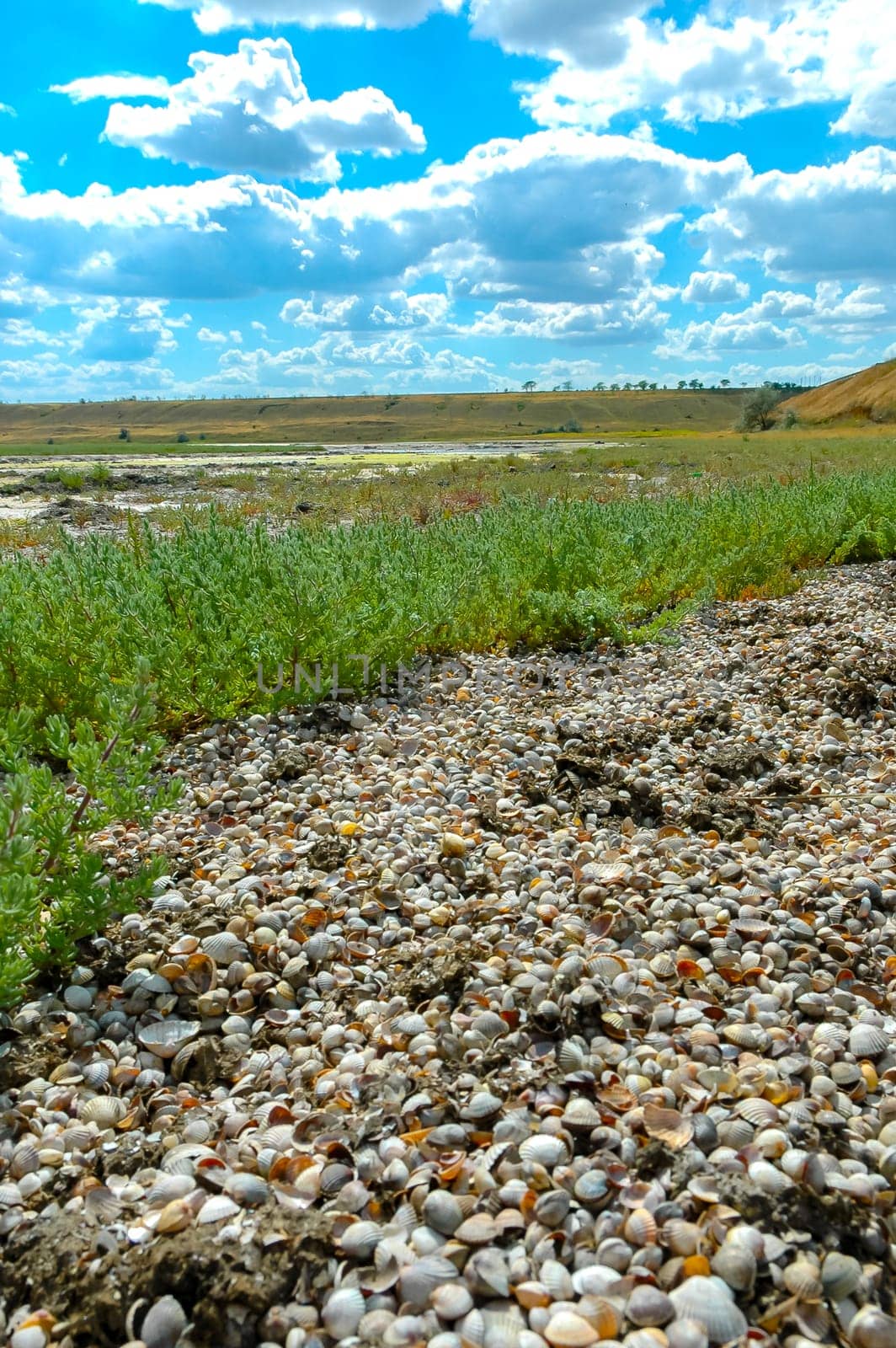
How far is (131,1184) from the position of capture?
203cm

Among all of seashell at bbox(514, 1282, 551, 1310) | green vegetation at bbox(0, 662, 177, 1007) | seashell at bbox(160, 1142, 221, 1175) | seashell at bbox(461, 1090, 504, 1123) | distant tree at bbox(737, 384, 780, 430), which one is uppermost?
distant tree at bbox(737, 384, 780, 430)

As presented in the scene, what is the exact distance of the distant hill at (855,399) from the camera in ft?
263

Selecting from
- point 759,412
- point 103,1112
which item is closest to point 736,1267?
point 103,1112

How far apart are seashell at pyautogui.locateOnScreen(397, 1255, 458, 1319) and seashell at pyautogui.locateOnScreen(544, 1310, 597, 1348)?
212mm

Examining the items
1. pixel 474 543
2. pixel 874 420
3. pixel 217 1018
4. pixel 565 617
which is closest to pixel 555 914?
pixel 217 1018

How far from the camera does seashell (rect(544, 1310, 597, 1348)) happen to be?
162 cm

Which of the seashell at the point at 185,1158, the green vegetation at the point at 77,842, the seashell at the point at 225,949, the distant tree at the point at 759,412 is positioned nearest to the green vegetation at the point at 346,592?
the green vegetation at the point at 77,842

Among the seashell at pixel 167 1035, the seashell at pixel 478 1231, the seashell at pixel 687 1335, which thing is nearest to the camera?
the seashell at pixel 687 1335

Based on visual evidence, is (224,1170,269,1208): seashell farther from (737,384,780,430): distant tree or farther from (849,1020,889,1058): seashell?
(737,384,780,430): distant tree

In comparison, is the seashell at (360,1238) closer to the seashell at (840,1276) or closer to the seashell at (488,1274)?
the seashell at (488,1274)

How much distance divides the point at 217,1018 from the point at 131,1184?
2.02 ft

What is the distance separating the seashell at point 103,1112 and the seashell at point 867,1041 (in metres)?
1.92

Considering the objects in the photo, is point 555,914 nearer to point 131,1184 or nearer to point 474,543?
point 131,1184

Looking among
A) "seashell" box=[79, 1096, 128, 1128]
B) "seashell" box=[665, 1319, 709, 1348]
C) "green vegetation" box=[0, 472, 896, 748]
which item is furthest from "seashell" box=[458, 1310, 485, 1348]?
"green vegetation" box=[0, 472, 896, 748]
